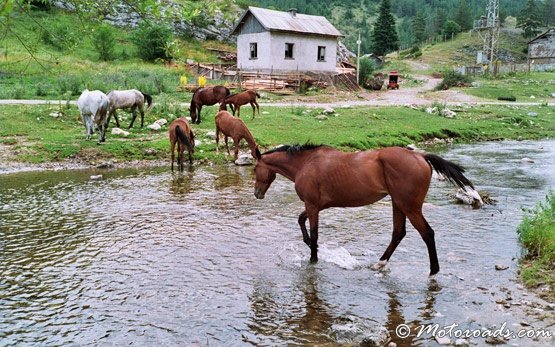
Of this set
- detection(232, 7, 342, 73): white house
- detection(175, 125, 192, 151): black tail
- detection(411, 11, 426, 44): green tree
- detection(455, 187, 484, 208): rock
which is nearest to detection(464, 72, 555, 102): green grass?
detection(232, 7, 342, 73): white house

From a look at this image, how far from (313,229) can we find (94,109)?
1181 cm

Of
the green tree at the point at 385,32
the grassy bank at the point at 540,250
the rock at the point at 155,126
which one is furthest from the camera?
the green tree at the point at 385,32

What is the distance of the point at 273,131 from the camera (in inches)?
777

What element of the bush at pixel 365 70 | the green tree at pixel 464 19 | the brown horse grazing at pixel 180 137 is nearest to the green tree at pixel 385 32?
the green tree at pixel 464 19

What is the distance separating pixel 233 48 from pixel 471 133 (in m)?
44.7

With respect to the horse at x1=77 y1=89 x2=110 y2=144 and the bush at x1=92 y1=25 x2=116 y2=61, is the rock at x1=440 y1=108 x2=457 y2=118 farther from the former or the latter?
Answer: the bush at x1=92 y1=25 x2=116 y2=61

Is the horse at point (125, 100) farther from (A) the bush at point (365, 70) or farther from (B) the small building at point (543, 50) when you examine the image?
(B) the small building at point (543, 50)

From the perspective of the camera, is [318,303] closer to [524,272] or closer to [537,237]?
[524,272]

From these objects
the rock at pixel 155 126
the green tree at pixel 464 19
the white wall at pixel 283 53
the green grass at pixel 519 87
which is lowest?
the rock at pixel 155 126

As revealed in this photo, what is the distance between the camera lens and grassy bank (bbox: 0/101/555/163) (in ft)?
54.0

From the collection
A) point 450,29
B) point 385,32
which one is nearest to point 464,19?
point 450,29

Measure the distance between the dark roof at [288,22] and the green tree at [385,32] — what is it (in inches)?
1628

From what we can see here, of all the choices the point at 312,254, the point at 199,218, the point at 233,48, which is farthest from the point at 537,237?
the point at 233,48

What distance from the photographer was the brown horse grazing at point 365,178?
6.79m
